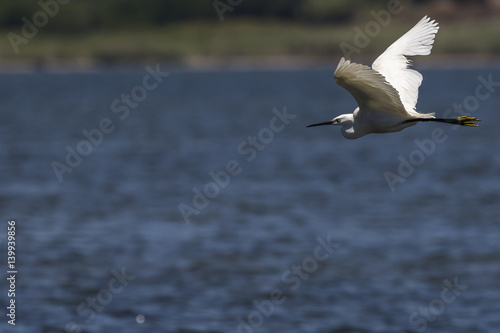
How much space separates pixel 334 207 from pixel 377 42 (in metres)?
78.0

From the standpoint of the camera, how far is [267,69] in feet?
541

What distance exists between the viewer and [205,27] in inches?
4328

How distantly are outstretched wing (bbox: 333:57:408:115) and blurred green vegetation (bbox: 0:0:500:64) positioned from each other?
92056 millimetres

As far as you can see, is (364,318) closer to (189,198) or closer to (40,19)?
(189,198)

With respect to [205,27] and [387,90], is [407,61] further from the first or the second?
[205,27]

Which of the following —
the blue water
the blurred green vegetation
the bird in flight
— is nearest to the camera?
the bird in flight

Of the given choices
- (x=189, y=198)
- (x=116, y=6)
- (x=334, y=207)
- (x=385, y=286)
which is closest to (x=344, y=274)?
(x=385, y=286)

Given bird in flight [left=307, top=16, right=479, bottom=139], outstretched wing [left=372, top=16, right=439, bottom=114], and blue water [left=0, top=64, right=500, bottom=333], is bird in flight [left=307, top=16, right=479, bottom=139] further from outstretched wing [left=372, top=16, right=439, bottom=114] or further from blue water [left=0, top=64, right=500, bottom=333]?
blue water [left=0, top=64, right=500, bottom=333]

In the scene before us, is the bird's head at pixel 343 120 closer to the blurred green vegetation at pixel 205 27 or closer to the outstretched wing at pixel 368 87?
the outstretched wing at pixel 368 87

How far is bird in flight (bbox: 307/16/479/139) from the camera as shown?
8797 mm

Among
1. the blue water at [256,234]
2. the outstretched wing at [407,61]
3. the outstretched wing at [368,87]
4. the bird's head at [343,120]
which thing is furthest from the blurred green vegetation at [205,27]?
the outstretched wing at [368,87]

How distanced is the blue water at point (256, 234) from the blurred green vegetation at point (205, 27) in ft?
184

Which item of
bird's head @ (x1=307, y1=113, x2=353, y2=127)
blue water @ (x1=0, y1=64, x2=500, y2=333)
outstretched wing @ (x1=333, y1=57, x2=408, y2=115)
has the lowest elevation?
blue water @ (x1=0, y1=64, x2=500, y2=333)

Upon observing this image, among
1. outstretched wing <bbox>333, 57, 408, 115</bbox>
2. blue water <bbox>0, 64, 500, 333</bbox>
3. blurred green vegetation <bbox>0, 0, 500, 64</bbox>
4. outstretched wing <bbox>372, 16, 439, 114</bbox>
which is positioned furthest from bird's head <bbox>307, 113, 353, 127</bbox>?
blurred green vegetation <bbox>0, 0, 500, 64</bbox>
